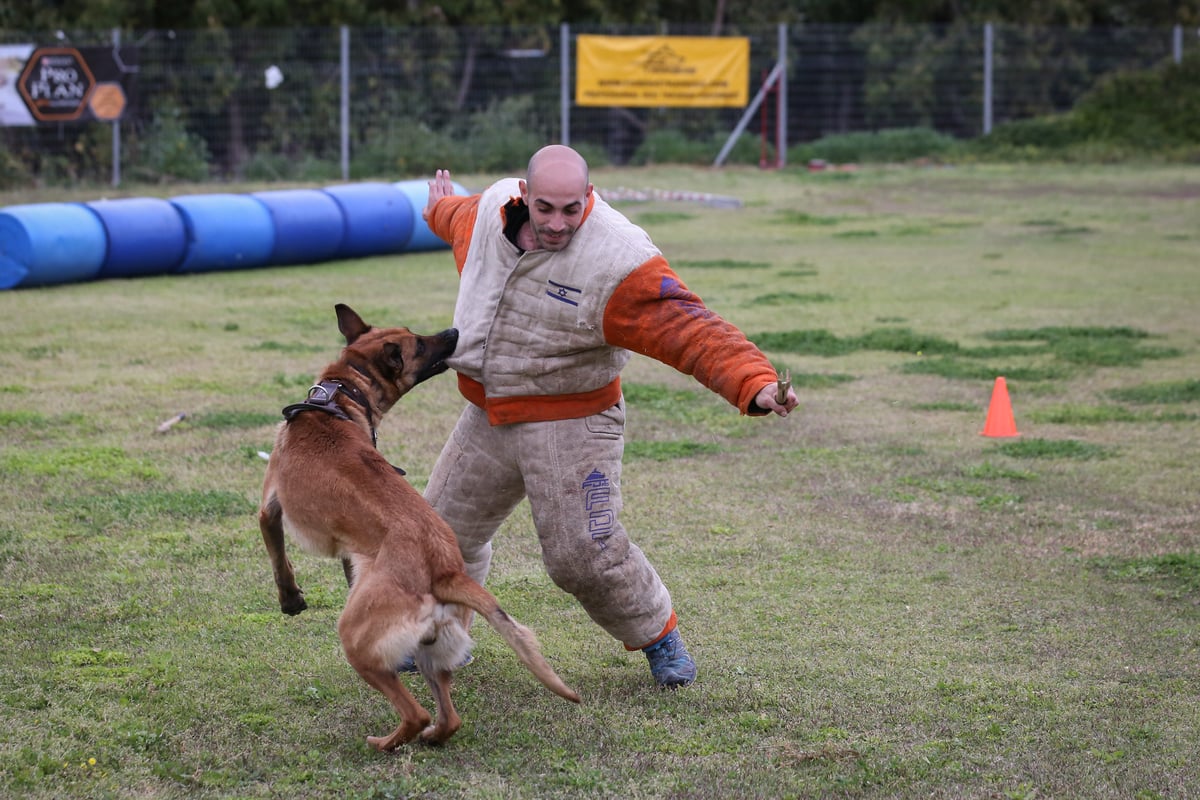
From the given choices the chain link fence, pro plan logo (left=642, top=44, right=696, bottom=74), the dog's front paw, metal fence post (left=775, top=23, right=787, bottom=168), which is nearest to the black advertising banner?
the chain link fence

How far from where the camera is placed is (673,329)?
434 centimetres

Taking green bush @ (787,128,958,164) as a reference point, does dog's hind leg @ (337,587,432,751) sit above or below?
below

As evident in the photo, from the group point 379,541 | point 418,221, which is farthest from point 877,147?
point 379,541

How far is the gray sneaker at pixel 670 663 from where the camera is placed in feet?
15.5

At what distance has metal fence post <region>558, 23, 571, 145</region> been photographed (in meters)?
26.2

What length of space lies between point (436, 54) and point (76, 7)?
7518 mm

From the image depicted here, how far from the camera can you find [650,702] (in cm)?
460

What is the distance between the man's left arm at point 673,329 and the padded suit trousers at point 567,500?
37cm

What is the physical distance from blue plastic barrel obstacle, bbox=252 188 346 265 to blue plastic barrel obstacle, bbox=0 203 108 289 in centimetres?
207

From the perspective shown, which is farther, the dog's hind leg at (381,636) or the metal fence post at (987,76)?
the metal fence post at (987,76)

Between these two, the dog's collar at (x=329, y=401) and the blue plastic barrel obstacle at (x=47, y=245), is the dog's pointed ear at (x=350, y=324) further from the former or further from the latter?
the blue plastic barrel obstacle at (x=47, y=245)

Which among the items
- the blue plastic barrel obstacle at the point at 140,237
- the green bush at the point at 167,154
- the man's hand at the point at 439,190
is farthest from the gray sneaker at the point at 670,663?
the green bush at the point at 167,154

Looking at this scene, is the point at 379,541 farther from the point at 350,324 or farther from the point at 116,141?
the point at 116,141

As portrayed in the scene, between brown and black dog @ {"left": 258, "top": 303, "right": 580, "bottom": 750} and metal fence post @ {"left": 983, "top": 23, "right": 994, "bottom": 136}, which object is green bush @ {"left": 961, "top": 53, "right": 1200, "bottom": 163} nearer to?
metal fence post @ {"left": 983, "top": 23, "right": 994, "bottom": 136}
